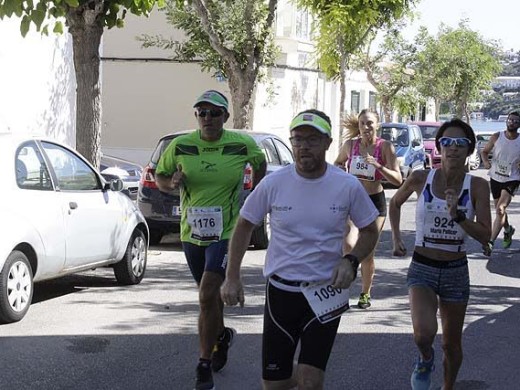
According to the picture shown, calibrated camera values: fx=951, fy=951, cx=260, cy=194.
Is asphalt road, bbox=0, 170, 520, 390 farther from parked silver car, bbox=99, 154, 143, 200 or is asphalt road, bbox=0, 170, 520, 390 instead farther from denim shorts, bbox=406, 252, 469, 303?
parked silver car, bbox=99, 154, 143, 200

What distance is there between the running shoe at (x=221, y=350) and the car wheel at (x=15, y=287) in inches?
84.1

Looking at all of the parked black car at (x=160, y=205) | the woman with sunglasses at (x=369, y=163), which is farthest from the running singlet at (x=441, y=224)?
the parked black car at (x=160, y=205)

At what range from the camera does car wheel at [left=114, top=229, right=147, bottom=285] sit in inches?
403

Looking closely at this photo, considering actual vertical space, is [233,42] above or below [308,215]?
above

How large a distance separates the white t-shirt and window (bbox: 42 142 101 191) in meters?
4.70

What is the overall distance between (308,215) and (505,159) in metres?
9.02

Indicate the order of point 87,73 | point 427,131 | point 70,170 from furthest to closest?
point 427,131
point 87,73
point 70,170

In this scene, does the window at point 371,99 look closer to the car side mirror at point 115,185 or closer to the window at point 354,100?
the window at point 354,100

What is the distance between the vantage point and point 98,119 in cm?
1330

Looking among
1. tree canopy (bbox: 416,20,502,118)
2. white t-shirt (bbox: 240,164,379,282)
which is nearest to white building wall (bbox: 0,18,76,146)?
white t-shirt (bbox: 240,164,379,282)

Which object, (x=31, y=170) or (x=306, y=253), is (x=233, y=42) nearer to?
(x=31, y=170)

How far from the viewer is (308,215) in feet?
15.3

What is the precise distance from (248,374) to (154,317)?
2135 millimetres

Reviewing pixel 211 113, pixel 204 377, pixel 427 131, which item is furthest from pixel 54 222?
pixel 427 131
